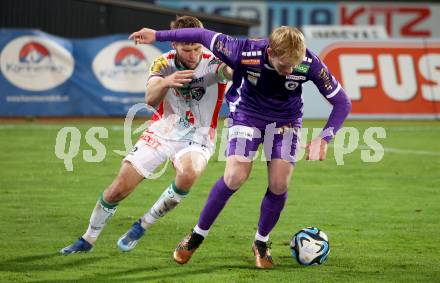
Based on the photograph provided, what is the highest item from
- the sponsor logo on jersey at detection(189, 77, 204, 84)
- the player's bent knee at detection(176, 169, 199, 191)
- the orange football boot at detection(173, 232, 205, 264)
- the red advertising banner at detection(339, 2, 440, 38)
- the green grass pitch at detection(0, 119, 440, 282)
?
the sponsor logo on jersey at detection(189, 77, 204, 84)

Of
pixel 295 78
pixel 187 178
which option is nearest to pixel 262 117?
pixel 295 78

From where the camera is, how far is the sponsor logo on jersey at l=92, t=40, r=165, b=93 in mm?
21766

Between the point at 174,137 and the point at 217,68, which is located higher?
the point at 217,68

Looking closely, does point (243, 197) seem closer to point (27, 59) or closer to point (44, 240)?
point (44, 240)

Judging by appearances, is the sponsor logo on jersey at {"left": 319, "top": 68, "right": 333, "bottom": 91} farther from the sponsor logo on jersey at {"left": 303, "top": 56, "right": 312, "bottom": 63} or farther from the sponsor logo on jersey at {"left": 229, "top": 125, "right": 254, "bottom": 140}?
the sponsor logo on jersey at {"left": 229, "top": 125, "right": 254, "bottom": 140}

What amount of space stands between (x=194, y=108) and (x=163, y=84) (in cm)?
94

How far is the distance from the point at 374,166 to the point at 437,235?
5.60 meters

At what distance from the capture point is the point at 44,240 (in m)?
8.99

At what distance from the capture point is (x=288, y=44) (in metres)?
7.45

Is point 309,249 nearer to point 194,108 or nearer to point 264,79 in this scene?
point 264,79

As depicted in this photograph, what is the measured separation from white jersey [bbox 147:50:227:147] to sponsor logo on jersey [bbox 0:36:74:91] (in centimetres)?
1302

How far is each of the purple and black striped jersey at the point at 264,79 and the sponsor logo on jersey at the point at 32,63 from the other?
13.7 m

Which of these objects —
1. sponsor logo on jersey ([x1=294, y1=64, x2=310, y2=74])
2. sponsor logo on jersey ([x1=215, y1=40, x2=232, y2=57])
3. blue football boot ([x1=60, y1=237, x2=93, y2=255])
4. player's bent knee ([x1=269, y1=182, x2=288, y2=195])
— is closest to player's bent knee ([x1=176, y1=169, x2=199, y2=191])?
player's bent knee ([x1=269, y1=182, x2=288, y2=195])

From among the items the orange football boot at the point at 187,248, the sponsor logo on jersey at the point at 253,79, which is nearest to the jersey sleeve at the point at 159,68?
the sponsor logo on jersey at the point at 253,79
